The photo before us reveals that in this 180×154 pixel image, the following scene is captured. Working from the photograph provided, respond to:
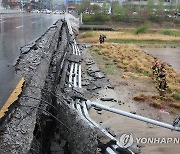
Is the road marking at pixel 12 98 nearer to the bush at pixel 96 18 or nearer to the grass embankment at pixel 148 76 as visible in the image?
the grass embankment at pixel 148 76

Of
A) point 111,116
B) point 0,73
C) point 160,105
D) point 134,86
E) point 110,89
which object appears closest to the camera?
point 0,73

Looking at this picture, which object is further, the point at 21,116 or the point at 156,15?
the point at 156,15

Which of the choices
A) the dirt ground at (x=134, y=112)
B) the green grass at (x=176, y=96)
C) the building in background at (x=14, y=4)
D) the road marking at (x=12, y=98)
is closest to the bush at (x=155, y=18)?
the building in background at (x=14, y=4)

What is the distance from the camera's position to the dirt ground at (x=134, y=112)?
7523mm

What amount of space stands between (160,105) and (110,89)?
2.52m

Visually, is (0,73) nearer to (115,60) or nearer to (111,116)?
(111,116)

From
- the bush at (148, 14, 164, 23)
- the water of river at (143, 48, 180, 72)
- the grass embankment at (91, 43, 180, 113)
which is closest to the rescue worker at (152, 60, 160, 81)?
the grass embankment at (91, 43, 180, 113)

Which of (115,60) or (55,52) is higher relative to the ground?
(55,52)

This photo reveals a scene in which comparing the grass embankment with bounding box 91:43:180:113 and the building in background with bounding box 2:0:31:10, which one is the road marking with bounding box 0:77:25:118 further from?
the building in background with bounding box 2:0:31:10

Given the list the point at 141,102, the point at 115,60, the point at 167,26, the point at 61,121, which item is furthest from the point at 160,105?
the point at 167,26

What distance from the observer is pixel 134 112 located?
9.89 metres

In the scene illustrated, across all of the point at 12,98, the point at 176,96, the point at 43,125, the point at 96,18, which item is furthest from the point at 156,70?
the point at 96,18

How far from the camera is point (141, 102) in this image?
11297 millimetres

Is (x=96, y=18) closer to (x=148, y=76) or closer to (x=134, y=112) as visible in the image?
(x=148, y=76)
